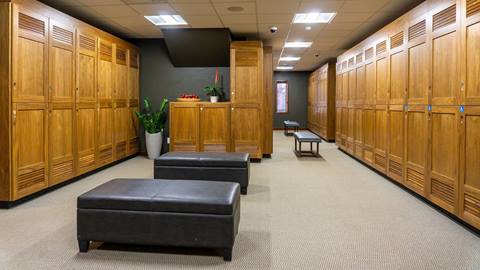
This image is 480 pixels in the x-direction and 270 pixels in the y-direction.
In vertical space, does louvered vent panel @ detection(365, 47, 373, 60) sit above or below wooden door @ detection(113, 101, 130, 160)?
above

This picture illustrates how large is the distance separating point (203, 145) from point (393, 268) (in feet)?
16.1

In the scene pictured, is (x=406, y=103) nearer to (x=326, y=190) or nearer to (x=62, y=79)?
(x=326, y=190)

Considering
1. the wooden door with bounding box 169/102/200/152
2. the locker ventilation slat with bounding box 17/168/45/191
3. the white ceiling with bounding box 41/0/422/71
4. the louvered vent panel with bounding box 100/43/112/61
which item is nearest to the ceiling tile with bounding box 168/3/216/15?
the white ceiling with bounding box 41/0/422/71

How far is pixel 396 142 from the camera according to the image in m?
5.18

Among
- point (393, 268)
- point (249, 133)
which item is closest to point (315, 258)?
point (393, 268)

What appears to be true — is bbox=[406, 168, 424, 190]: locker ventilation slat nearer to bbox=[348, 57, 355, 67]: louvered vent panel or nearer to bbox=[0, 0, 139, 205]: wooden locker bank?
bbox=[348, 57, 355, 67]: louvered vent panel

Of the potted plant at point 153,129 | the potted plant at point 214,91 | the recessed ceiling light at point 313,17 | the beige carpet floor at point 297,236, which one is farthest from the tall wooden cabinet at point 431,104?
the potted plant at point 153,129

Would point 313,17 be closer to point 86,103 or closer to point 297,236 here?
point 86,103

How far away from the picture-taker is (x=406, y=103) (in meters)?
4.80

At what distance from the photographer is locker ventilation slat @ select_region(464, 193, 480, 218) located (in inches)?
126

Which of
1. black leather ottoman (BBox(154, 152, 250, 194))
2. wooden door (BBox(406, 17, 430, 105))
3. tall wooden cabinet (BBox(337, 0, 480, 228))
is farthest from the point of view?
black leather ottoman (BBox(154, 152, 250, 194))

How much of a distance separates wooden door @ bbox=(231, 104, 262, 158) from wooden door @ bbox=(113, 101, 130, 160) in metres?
2.10

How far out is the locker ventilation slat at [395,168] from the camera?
5.02 metres

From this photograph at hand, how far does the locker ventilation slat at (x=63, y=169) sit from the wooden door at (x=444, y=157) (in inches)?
182
